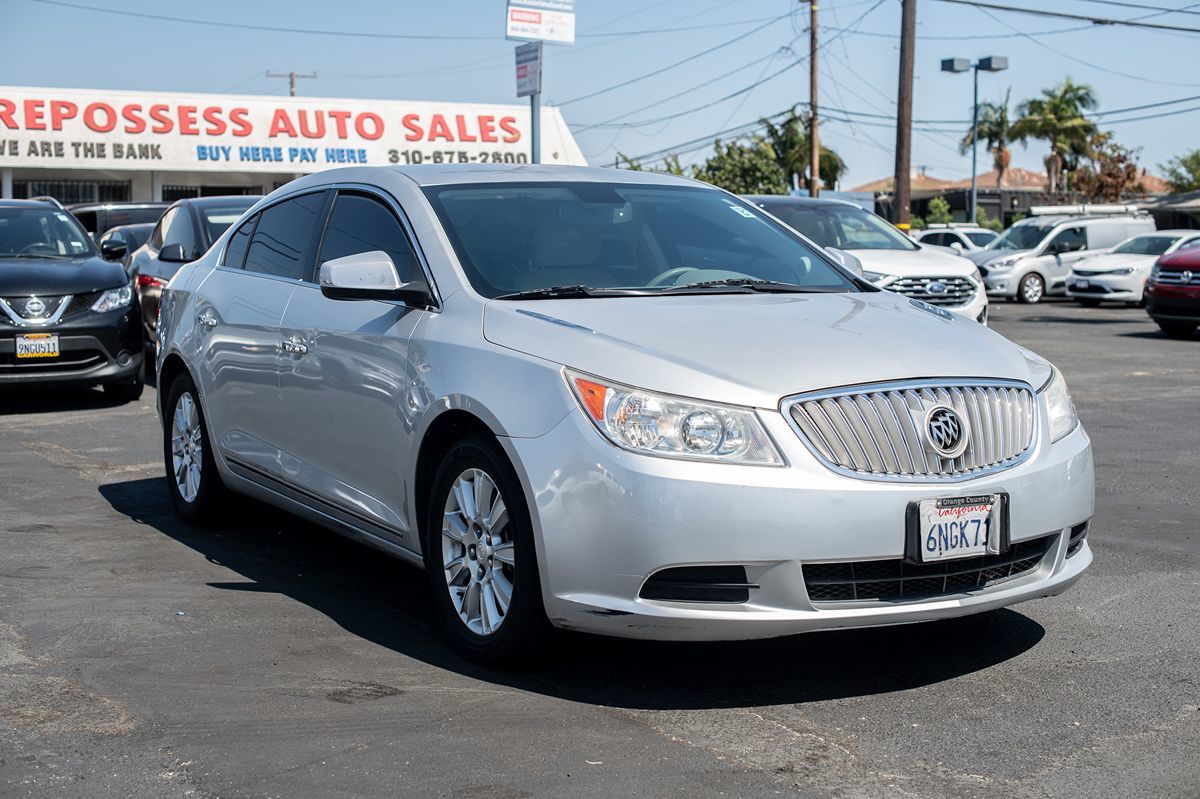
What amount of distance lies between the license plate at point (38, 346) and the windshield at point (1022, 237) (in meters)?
24.1

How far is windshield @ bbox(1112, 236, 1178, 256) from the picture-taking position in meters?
28.8

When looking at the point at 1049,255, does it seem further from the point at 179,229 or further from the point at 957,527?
the point at 957,527

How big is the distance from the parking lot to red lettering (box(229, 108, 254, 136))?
114 feet

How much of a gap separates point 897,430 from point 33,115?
37.2 m

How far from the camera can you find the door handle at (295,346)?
6.03 meters

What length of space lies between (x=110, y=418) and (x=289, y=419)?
243 inches

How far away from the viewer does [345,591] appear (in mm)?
6047

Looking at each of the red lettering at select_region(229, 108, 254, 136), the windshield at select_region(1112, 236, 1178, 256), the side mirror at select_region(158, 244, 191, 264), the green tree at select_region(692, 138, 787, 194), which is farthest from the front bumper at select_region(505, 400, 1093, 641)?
the green tree at select_region(692, 138, 787, 194)

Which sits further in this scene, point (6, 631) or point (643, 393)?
point (6, 631)

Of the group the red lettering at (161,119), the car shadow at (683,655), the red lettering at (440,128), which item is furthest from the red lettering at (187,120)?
the car shadow at (683,655)

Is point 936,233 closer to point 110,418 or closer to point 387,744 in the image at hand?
point 110,418

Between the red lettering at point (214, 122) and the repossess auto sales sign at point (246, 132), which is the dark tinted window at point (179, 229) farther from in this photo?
the red lettering at point (214, 122)

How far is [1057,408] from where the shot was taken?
198 inches

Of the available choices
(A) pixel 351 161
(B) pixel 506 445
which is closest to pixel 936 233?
(A) pixel 351 161
